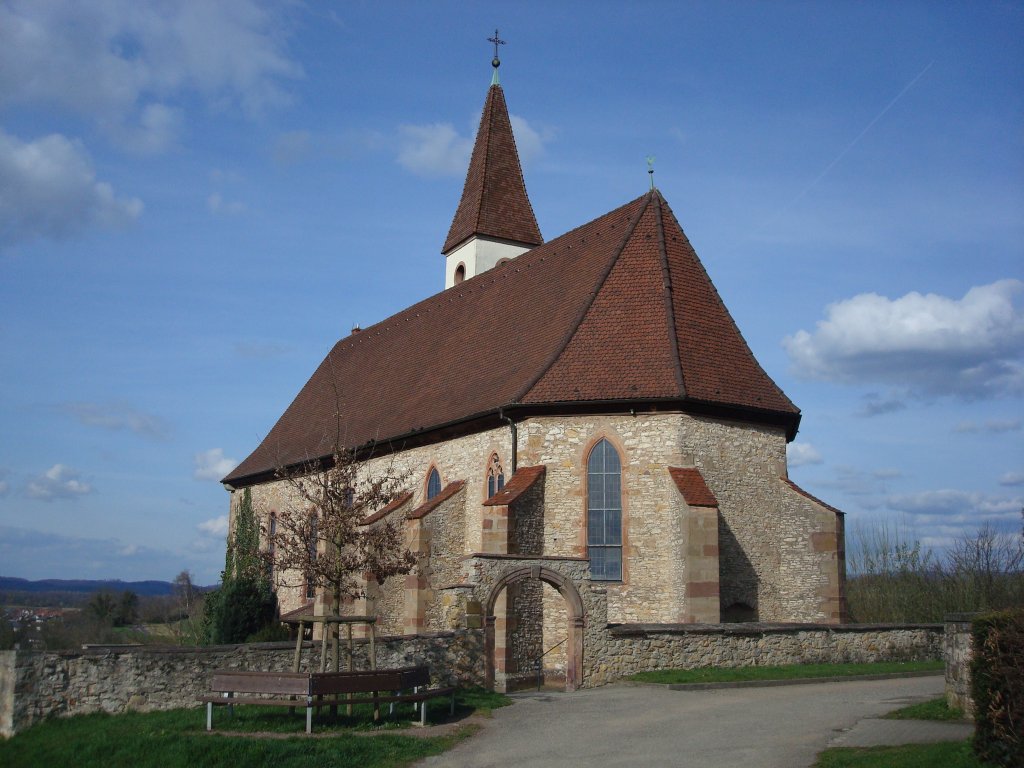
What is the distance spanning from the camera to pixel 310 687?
13750 millimetres

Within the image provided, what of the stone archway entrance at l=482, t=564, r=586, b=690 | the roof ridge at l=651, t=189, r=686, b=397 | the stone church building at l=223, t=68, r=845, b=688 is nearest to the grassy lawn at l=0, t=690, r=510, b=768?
the stone archway entrance at l=482, t=564, r=586, b=690

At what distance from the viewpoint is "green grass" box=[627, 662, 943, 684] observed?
1806 centimetres

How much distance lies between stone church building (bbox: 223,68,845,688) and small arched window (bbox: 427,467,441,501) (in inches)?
2.0

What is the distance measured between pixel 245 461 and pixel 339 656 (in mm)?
25800

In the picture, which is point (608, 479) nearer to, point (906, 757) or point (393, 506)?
point (393, 506)

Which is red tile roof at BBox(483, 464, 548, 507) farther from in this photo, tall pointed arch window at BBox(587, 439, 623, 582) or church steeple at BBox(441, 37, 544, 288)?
church steeple at BBox(441, 37, 544, 288)

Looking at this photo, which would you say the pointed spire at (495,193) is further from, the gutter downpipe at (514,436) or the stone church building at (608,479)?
the gutter downpipe at (514,436)

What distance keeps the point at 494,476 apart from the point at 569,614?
6347 millimetres

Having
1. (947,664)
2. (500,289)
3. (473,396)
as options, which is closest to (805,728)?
(947,664)

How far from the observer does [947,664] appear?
534 inches

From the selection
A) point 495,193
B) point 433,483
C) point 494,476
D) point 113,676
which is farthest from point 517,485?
point 495,193

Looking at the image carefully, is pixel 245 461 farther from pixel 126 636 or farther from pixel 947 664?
pixel 947 664

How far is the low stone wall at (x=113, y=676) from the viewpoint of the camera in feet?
50.1

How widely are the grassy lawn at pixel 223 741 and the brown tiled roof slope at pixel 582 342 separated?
27.0 ft
